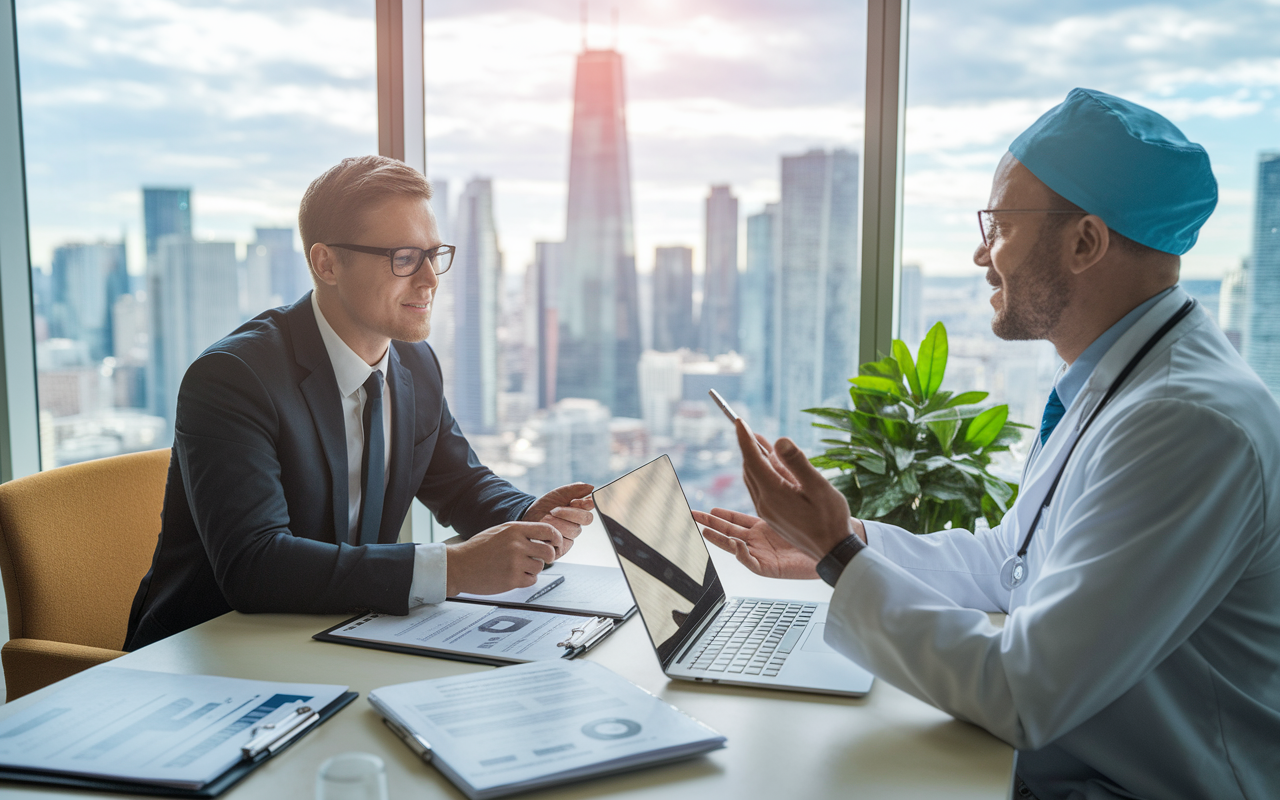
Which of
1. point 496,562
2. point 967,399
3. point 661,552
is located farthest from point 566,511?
point 967,399

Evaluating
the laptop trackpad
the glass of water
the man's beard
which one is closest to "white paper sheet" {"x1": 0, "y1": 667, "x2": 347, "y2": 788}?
the glass of water

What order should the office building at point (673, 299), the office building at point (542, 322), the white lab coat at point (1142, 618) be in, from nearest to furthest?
1. the white lab coat at point (1142, 618)
2. the office building at point (673, 299)
3. the office building at point (542, 322)

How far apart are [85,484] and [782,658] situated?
1533 mm

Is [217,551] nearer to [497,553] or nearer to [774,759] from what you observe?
[497,553]

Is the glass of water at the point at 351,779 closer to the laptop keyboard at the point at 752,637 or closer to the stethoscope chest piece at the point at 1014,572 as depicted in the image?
the laptop keyboard at the point at 752,637

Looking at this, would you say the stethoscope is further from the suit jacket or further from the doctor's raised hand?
the suit jacket

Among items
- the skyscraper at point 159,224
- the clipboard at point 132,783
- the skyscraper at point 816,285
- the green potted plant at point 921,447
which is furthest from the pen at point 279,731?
the skyscraper at point 159,224

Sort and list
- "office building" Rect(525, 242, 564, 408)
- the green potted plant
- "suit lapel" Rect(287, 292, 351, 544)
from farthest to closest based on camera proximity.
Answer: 1. "office building" Rect(525, 242, 564, 408)
2. the green potted plant
3. "suit lapel" Rect(287, 292, 351, 544)

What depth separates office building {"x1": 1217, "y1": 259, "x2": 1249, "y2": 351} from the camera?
246 cm

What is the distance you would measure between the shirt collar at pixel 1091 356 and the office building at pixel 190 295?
→ 9.71 feet

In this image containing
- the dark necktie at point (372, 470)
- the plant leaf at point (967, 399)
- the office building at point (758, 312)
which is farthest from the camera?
the office building at point (758, 312)

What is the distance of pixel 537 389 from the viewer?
10.6 ft

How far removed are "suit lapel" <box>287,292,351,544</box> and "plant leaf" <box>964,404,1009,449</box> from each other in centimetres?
168

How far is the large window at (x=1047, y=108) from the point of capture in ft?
7.98
